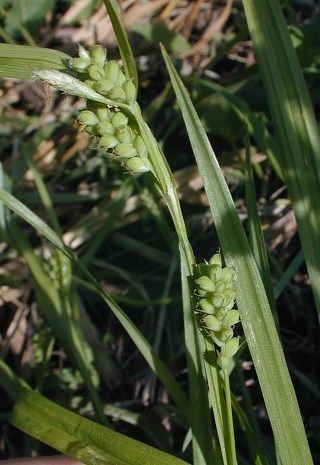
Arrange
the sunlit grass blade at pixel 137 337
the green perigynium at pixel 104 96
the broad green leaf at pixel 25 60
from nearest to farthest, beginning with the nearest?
the green perigynium at pixel 104 96 < the broad green leaf at pixel 25 60 < the sunlit grass blade at pixel 137 337

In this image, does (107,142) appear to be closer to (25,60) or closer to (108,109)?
(108,109)

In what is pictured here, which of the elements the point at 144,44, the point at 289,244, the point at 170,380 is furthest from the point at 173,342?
the point at 144,44

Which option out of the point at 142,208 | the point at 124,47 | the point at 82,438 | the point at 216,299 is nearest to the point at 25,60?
the point at 124,47

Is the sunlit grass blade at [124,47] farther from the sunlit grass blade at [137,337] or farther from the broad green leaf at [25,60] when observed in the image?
the sunlit grass blade at [137,337]

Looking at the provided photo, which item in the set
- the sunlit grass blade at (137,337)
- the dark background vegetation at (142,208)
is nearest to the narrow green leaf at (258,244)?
the sunlit grass blade at (137,337)

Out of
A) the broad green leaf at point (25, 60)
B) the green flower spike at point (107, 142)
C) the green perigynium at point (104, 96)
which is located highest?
the broad green leaf at point (25, 60)

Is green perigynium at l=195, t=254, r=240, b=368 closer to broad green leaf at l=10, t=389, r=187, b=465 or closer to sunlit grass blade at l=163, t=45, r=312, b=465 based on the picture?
sunlit grass blade at l=163, t=45, r=312, b=465
